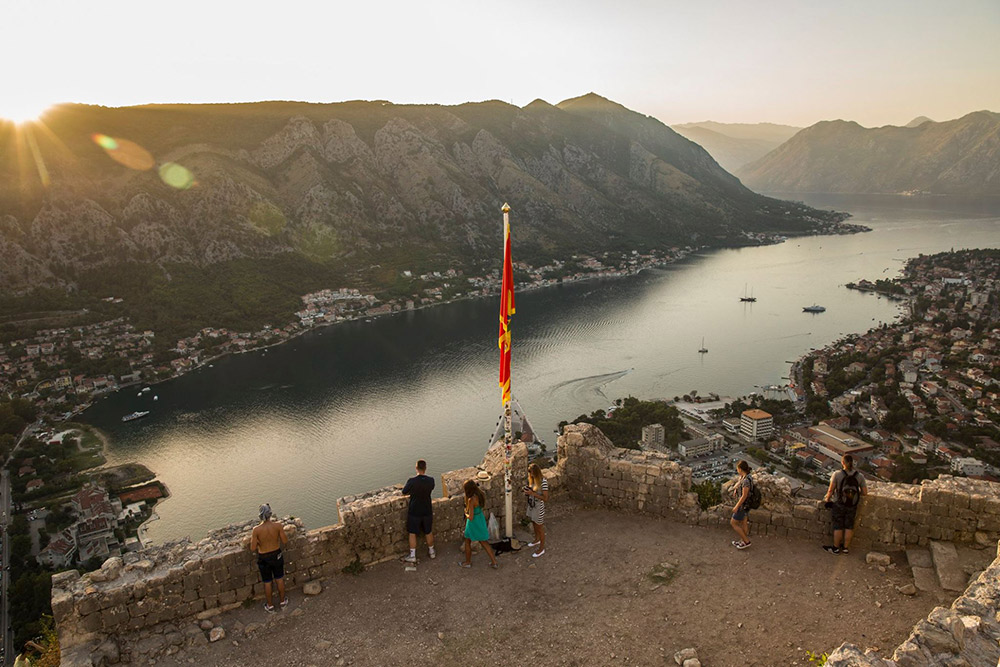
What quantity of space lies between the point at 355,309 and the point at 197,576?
67.5 metres

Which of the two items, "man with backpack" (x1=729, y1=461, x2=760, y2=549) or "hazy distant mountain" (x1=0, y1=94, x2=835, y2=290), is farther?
"hazy distant mountain" (x1=0, y1=94, x2=835, y2=290)

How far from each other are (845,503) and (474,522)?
13.7ft

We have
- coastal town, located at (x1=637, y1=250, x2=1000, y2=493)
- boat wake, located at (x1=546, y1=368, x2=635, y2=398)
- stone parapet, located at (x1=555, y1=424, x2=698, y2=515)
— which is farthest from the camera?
boat wake, located at (x1=546, y1=368, x2=635, y2=398)

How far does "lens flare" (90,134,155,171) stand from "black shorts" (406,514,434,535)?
8559 centimetres

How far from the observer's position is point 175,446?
39.8 meters

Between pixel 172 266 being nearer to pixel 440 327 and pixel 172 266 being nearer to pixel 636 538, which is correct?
pixel 440 327

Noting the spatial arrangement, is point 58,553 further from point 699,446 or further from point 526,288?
point 526,288

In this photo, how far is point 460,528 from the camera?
720 centimetres

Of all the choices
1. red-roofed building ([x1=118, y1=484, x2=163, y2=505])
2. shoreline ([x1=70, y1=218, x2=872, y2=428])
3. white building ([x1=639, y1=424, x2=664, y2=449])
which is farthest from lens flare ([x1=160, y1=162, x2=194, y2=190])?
white building ([x1=639, y1=424, x2=664, y2=449])

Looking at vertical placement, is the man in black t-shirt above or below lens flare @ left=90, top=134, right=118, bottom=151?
below

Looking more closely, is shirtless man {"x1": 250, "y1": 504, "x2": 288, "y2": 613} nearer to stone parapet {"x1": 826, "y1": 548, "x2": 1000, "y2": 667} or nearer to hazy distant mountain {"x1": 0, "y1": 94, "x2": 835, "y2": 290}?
stone parapet {"x1": 826, "y1": 548, "x2": 1000, "y2": 667}

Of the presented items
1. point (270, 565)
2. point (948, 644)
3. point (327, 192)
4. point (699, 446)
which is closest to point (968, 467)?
point (699, 446)

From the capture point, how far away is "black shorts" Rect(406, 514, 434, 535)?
675cm

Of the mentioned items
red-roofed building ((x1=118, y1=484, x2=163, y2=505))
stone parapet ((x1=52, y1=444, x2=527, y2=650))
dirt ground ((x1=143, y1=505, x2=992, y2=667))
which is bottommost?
red-roofed building ((x1=118, y1=484, x2=163, y2=505))
